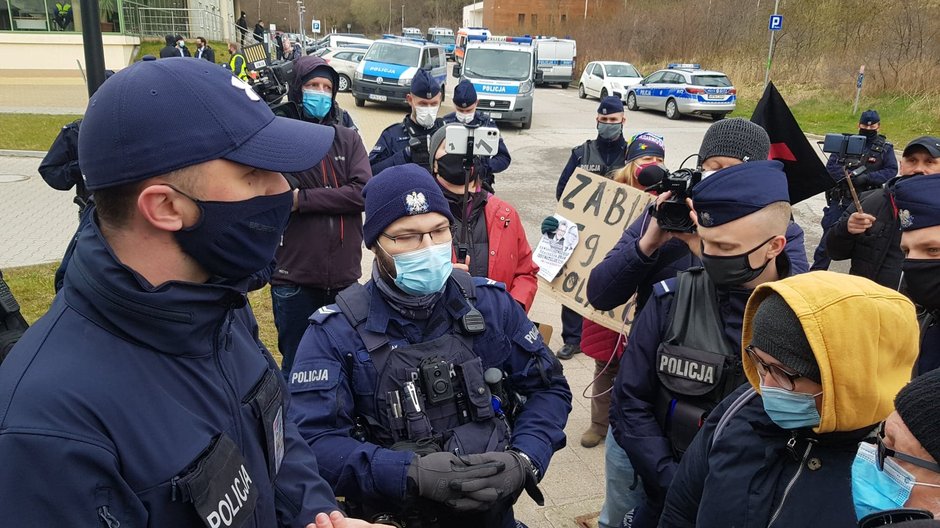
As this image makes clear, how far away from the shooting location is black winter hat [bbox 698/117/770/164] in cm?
319

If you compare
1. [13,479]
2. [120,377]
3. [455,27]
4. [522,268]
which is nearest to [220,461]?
[120,377]

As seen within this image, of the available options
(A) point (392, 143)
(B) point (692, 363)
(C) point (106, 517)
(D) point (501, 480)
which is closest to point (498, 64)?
(A) point (392, 143)

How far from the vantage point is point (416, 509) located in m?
2.26

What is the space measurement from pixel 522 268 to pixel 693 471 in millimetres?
2241

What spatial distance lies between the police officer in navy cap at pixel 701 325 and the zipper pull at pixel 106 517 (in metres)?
1.95

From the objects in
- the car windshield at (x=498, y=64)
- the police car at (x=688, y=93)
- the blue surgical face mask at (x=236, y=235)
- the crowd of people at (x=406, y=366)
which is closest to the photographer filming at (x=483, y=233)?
the crowd of people at (x=406, y=366)

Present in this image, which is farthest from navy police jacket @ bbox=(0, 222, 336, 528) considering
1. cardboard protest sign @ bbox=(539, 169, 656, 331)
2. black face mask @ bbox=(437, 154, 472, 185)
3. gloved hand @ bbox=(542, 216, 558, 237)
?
gloved hand @ bbox=(542, 216, 558, 237)

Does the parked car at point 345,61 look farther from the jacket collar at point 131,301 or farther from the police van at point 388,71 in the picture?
the jacket collar at point 131,301

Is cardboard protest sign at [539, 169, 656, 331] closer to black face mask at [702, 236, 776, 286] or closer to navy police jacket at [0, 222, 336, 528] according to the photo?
black face mask at [702, 236, 776, 286]

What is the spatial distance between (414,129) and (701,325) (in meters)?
4.57

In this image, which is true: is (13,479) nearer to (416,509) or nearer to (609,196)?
(416,509)

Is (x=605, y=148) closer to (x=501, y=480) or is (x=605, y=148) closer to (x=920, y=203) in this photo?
(x=920, y=203)

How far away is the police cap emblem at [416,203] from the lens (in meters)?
2.57

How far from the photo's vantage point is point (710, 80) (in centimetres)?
2303
